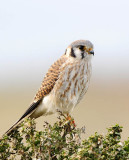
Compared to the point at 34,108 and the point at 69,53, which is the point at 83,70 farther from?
the point at 34,108

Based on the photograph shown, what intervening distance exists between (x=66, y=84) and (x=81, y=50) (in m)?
0.46

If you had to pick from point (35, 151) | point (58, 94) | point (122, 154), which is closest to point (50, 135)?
point (35, 151)

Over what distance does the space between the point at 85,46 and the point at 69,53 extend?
283 mm

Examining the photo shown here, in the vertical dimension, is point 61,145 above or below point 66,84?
below

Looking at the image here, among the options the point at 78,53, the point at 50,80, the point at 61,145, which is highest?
the point at 78,53

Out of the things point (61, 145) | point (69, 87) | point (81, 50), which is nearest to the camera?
point (61, 145)

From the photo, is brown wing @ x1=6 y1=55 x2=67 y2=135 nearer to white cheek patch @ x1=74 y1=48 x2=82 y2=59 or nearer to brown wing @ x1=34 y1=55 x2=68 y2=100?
brown wing @ x1=34 y1=55 x2=68 y2=100

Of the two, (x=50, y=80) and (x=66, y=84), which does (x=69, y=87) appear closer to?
(x=66, y=84)

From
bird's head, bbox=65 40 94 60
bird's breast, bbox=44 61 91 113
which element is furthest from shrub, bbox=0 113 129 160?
bird's head, bbox=65 40 94 60

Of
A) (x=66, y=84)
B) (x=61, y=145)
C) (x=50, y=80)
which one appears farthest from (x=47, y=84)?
(x=61, y=145)

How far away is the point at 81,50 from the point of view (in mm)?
4840

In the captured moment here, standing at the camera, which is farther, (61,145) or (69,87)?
(69,87)

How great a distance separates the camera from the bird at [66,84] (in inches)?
186

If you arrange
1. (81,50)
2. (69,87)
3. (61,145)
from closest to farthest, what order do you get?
(61,145), (69,87), (81,50)
